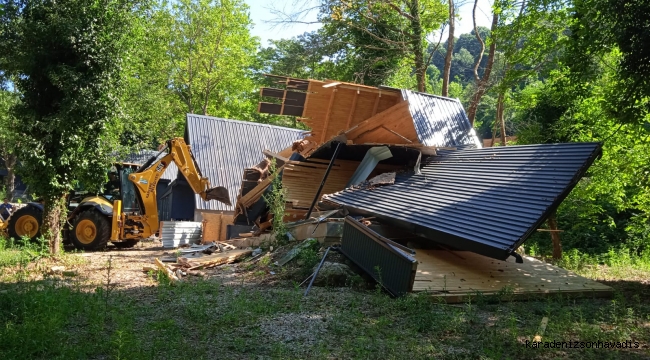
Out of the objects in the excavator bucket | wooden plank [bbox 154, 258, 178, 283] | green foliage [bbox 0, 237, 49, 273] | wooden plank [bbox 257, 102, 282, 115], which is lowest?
green foliage [bbox 0, 237, 49, 273]

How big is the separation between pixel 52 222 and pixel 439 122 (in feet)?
36.1

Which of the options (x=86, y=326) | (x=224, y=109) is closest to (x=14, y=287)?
(x=86, y=326)

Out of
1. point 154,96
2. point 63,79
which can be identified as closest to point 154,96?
point 154,96

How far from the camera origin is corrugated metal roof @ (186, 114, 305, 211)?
2209 cm

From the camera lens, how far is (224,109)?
36781 mm

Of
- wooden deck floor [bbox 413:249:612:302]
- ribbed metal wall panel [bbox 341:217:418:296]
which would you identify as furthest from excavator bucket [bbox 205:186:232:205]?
wooden deck floor [bbox 413:249:612:302]

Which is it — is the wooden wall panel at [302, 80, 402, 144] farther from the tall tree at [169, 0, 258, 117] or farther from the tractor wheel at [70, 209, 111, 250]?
the tall tree at [169, 0, 258, 117]

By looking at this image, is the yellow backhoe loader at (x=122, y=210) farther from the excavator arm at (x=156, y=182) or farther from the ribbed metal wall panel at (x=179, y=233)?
the ribbed metal wall panel at (x=179, y=233)

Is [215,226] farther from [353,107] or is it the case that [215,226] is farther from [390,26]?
[390,26]

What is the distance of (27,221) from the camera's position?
16375 millimetres

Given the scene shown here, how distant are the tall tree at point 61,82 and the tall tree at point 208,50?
20.4m

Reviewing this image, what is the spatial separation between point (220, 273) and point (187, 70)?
2460cm

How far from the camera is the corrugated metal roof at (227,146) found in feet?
72.5

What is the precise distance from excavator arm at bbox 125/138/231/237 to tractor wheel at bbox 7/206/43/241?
299 cm
